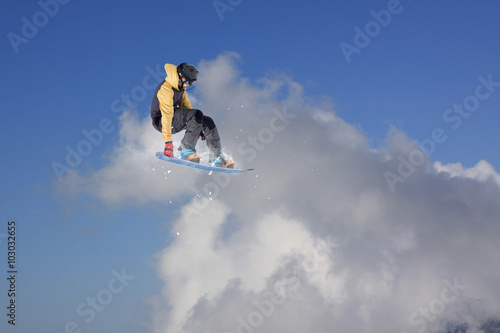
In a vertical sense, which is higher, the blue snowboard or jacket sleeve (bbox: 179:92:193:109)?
jacket sleeve (bbox: 179:92:193:109)

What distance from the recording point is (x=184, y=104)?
1752 centimetres

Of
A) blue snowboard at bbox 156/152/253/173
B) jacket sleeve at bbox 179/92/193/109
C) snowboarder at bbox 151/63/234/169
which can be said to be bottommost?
Result: blue snowboard at bbox 156/152/253/173

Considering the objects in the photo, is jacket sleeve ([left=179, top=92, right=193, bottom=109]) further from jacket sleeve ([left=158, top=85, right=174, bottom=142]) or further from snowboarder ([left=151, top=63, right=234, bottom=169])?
jacket sleeve ([left=158, top=85, right=174, bottom=142])

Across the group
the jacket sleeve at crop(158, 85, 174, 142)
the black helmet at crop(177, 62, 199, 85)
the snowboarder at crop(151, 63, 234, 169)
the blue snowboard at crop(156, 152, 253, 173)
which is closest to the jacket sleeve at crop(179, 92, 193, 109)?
the snowboarder at crop(151, 63, 234, 169)

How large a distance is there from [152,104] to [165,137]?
141cm

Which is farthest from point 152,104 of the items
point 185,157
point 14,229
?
point 14,229

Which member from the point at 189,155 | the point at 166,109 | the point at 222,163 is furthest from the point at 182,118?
the point at 222,163

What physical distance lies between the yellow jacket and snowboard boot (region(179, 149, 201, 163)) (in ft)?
2.86

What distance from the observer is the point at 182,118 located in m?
16.8

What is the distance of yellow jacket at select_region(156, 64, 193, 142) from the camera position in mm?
15617

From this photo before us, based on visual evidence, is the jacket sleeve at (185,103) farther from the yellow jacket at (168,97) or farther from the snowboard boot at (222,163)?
the snowboard boot at (222,163)

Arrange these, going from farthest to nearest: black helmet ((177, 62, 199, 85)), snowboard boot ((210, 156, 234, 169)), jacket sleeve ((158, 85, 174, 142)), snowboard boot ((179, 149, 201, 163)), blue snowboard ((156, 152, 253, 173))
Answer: snowboard boot ((210, 156, 234, 169))
snowboard boot ((179, 149, 201, 163))
blue snowboard ((156, 152, 253, 173))
jacket sleeve ((158, 85, 174, 142))
black helmet ((177, 62, 199, 85))

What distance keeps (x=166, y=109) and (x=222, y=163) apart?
318 centimetres

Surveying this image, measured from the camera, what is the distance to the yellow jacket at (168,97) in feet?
51.2
